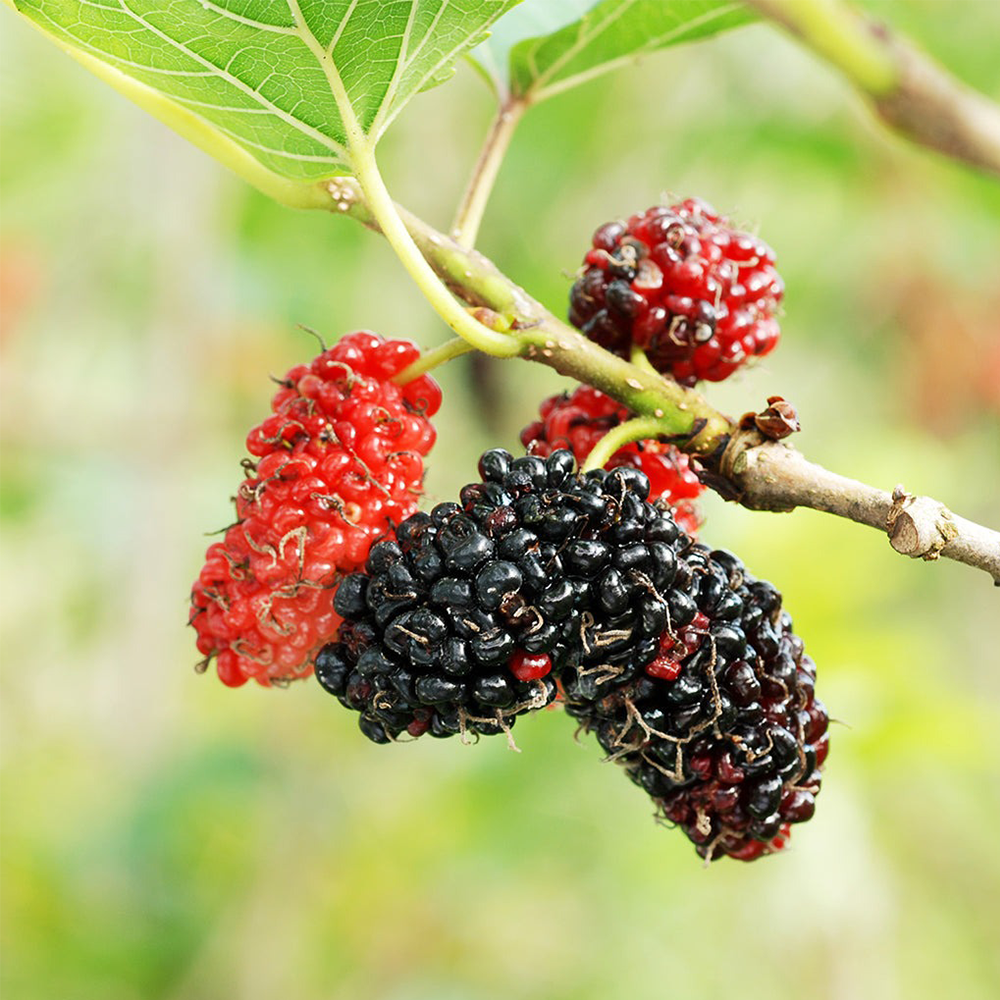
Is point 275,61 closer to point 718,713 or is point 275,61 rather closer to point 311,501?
point 311,501

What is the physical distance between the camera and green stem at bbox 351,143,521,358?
83 cm

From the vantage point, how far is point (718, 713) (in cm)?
88

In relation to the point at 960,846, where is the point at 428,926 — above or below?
below

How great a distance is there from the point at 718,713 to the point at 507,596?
0.66 ft

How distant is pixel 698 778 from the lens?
94 centimetres

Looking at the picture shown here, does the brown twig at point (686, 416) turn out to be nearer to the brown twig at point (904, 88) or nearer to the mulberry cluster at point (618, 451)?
the mulberry cluster at point (618, 451)

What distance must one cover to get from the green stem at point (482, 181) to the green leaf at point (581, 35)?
4 cm

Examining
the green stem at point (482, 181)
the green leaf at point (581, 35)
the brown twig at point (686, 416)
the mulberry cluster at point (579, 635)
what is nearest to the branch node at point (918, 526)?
the brown twig at point (686, 416)

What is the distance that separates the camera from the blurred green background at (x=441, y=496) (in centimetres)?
239


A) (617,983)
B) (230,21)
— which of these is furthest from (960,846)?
(230,21)

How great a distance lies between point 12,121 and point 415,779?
81.6 inches

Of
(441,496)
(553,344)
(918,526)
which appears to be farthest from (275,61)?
(441,496)

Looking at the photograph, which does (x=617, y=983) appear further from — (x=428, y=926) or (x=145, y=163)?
(x=145, y=163)

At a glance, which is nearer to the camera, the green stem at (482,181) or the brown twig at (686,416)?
the brown twig at (686,416)
